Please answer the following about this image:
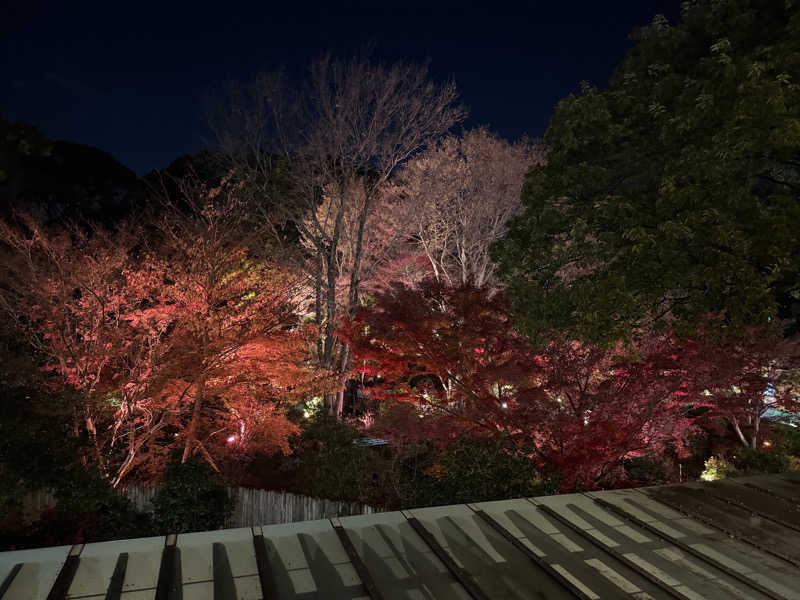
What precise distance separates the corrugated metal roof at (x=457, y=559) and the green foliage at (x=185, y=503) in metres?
2.97

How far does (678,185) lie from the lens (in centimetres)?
704

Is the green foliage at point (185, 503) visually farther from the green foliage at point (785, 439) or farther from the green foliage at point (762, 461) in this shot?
the green foliage at point (785, 439)

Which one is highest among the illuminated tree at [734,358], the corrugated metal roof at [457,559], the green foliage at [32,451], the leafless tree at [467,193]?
the leafless tree at [467,193]

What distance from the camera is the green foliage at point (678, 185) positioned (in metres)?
6.55

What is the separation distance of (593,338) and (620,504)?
2247 mm

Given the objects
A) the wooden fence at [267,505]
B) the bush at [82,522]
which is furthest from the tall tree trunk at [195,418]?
the bush at [82,522]

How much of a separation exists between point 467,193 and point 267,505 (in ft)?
40.5

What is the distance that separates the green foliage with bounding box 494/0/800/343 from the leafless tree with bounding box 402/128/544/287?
358 inches

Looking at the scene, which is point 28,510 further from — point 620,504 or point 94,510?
point 620,504

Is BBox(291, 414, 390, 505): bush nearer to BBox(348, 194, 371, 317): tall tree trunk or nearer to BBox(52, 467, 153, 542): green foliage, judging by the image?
BBox(52, 467, 153, 542): green foliage

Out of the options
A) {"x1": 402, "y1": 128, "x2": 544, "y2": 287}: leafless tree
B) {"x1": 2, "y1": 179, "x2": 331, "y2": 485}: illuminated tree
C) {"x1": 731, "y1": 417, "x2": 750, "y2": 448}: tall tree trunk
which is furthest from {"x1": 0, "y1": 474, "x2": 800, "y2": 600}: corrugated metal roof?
{"x1": 402, "y1": 128, "x2": 544, "y2": 287}: leafless tree

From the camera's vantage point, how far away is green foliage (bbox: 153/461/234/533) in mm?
7668

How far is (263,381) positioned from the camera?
11320 mm

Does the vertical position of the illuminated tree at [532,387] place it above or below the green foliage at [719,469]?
above
